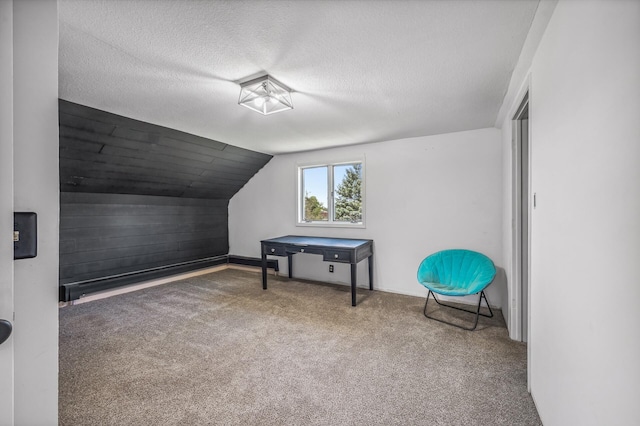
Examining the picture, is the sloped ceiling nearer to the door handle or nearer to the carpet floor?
the carpet floor

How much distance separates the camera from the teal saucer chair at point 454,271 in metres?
2.90

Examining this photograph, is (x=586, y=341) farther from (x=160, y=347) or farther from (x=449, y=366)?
(x=160, y=347)

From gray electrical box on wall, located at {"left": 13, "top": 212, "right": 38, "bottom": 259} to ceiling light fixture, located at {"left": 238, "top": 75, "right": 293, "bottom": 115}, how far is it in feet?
5.43

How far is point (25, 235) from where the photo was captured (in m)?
0.64

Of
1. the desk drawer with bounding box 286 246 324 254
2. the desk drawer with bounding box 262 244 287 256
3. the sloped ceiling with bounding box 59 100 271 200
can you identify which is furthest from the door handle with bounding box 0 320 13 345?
the desk drawer with bounding box 262 244 287 256

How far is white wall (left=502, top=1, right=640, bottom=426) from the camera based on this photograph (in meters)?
0.77

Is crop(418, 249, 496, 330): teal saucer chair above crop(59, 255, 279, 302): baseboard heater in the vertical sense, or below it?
above

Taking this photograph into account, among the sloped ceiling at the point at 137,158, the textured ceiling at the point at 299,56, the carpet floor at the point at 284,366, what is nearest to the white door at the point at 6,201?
the textured ceiling at the point at 299,56

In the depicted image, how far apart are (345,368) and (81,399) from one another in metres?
1.68

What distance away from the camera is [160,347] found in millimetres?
2355

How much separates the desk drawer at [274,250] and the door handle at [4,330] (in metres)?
3.23

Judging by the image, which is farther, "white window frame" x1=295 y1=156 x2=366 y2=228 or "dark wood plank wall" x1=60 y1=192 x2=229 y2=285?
"white window frame" x1=295 y1=156 x2=366 y2=228

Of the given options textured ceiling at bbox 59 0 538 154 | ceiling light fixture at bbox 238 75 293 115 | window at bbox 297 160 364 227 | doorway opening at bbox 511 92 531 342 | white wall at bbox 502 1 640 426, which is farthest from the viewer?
window at bbox 297 160 364 227

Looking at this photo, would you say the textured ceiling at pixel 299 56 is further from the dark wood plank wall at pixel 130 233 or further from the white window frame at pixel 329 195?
the dark wood plank wall at pixel 130 233
